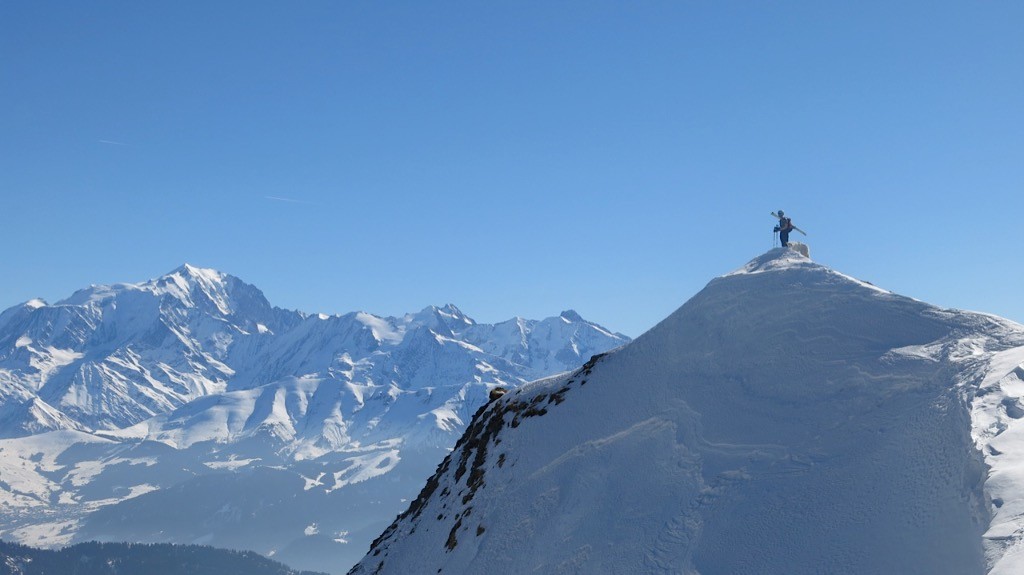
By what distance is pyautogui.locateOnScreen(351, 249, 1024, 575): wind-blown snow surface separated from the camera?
25.2 m

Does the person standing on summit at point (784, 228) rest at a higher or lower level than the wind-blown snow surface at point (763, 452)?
higher

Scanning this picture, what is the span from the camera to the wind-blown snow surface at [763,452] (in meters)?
25.2

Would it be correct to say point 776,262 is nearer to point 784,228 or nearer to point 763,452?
point 784,228

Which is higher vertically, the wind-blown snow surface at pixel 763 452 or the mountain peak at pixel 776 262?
the mountain peak at pixel 776 262

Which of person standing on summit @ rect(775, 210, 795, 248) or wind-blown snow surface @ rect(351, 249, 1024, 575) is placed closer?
wind-blown snow surface @ rect(351, 249, 1024, 575)

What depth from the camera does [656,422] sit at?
1510 inches

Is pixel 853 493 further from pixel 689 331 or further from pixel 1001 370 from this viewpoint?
pixel 689 331

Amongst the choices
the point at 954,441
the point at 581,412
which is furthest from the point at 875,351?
the point at 581,412

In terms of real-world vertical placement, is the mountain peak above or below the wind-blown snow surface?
above

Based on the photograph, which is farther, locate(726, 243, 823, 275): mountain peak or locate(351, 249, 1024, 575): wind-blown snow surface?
locate(726, 243, 823, 275): mountain peak

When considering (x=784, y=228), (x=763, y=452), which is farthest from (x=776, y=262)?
(x=763, y=452)

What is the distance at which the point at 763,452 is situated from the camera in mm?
32219

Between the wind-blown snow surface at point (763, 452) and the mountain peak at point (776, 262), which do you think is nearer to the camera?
the wind-blown snow surface at point (763, 452)

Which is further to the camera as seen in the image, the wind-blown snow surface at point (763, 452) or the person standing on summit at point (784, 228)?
the person standing on summit at point (784, 228)
